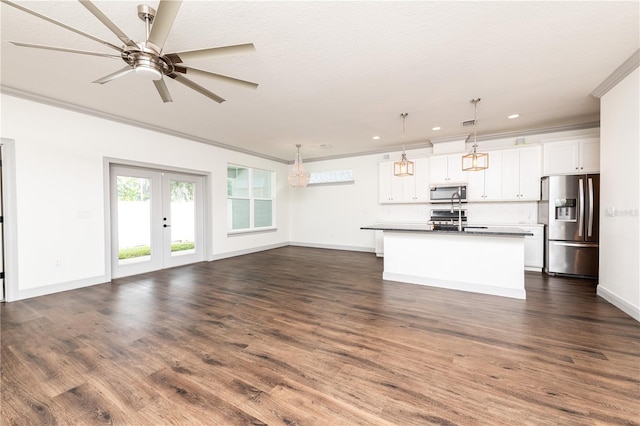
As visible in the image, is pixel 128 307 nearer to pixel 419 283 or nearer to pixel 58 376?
pixel 58 376

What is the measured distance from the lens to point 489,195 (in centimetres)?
554

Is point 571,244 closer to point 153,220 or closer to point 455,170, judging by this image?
point 455,170

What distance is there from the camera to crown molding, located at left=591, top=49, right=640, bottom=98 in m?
2.80

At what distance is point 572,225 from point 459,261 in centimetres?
240

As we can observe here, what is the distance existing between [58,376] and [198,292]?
1.95 m

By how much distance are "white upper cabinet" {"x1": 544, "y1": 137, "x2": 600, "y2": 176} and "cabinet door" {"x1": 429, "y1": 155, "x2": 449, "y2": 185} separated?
5.71 feet

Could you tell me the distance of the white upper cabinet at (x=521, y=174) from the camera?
509cm

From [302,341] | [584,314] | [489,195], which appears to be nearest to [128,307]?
[302,341]

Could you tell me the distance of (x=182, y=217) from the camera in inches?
229

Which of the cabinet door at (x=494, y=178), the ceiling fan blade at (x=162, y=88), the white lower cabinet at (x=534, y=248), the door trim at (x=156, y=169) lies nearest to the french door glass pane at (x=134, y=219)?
the door trim at (x=156, y=169)

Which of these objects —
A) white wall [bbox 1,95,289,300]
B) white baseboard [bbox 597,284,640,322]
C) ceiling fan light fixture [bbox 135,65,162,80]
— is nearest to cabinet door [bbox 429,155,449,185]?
white baseboard [bbox 597,284,640,322]

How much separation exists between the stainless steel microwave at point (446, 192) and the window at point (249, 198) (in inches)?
186

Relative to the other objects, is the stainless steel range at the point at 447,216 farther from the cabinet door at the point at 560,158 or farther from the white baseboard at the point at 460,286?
the white baseboard at the point at 460,286

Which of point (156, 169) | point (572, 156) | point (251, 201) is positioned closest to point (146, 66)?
point (156, 169)
